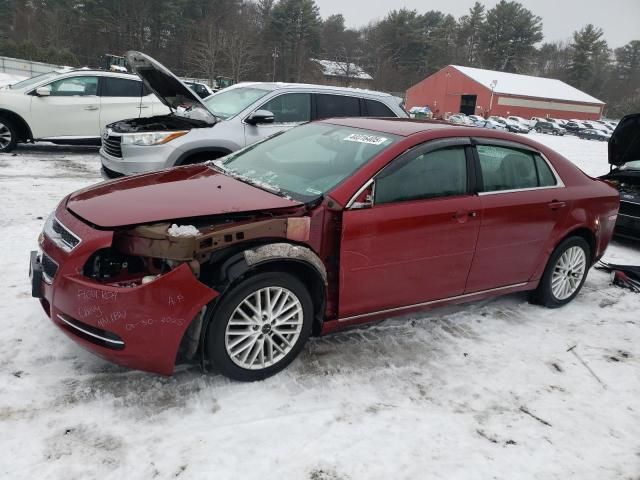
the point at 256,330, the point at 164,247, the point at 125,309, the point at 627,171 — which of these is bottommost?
the point at 256,330

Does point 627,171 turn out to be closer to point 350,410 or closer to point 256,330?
point 350,410

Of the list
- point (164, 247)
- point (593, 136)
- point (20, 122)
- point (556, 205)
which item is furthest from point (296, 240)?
point (593, 136)

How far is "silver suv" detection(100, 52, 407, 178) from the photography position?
641 cm

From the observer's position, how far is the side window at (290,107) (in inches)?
283

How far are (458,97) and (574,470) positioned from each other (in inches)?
2485

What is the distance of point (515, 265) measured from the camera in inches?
170

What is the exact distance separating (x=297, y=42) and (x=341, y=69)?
8838 mm

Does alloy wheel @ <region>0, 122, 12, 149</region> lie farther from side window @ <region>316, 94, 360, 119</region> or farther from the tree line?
the tree line

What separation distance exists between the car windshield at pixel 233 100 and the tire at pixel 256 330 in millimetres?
4392

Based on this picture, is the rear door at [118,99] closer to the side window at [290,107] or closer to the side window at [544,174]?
the side window at [290,107]

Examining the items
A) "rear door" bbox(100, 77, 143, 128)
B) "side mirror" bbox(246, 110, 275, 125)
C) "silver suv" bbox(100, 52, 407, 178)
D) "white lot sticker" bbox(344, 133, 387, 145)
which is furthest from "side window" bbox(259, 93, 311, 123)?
"rear door" bbox(100, 77, 143, 128)

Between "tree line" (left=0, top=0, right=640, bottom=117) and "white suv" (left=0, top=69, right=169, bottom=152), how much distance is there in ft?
127

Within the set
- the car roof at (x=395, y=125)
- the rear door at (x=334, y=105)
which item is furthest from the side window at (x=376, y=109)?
the car roof at (x=395, y=125)

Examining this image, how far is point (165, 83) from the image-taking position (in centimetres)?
704
